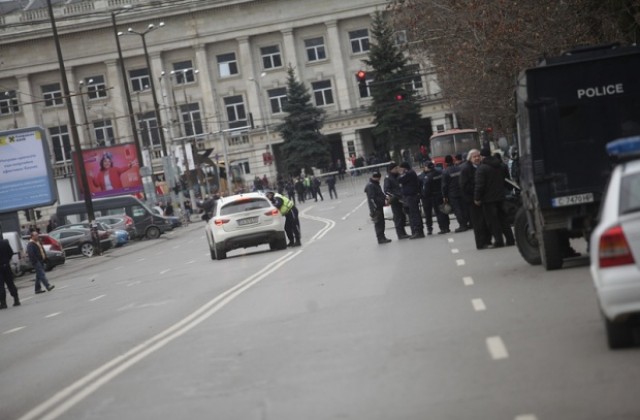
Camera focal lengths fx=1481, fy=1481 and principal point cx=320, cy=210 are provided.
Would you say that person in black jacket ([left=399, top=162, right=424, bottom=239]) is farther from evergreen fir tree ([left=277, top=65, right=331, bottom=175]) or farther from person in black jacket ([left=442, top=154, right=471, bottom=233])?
evergreen fir tree ([left=277, top=65, right=331, bottom=175])

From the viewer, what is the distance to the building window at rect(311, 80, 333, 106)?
123 metres

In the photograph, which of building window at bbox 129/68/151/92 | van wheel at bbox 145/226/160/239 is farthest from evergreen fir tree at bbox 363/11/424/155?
van wheel at bbox 145/226/160/239

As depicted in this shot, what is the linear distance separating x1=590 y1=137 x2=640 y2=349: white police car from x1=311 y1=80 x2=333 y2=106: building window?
112 meters

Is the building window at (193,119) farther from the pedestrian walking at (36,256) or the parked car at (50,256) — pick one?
the pedestrian walking at (36,256)

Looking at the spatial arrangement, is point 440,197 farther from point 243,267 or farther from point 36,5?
point 36,5

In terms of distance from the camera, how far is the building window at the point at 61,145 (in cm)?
12006

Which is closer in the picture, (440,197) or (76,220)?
(440,197)

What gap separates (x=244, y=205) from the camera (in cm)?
3703

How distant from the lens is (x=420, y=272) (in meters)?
22.6

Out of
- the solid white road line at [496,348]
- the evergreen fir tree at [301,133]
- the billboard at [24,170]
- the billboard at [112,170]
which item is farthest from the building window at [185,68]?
the solid white road line at [496,348]

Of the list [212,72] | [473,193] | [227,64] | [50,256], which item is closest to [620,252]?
[473,193]

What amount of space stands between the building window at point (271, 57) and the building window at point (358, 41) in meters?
6.15

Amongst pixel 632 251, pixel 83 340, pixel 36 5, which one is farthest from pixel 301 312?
pixel 36 5

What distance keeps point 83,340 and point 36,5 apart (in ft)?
375
